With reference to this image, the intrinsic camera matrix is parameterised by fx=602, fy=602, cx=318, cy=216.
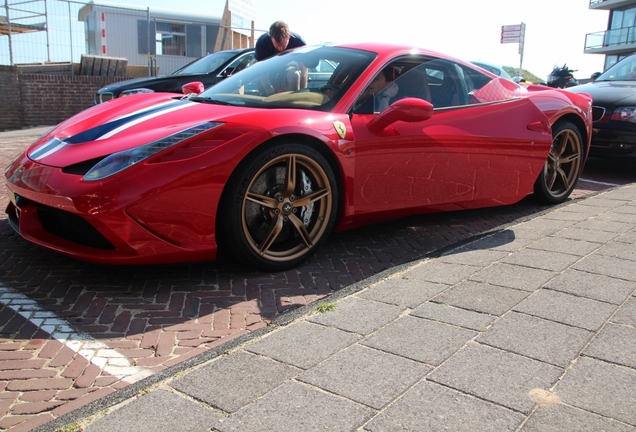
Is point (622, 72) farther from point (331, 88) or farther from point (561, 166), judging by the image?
point (331, 88)

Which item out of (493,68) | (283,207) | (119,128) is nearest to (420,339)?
(283,207)

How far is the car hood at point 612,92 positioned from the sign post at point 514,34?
65.4ft

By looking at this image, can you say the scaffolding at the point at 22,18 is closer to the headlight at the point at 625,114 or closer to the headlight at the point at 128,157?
the headlight at the point at 128,157

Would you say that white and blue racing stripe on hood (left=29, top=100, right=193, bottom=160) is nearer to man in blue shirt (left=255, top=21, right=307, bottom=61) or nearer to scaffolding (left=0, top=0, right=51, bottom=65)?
man in blue shirt (left=255, top=21, right=307, bottom=61)

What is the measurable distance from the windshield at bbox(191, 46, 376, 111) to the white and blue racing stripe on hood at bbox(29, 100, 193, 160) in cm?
47

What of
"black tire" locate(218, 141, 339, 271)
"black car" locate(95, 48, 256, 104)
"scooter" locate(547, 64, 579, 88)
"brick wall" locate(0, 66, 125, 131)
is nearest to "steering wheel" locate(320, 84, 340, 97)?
Result: "black tire" locate(218, 141, 339, 271)

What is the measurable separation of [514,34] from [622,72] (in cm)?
2126

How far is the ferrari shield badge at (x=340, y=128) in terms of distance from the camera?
357 cm

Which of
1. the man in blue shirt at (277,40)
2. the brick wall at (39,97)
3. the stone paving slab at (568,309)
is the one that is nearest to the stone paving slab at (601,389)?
Answer: the stone paving slab at (568,309)

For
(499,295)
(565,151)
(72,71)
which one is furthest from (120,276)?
(72,71)

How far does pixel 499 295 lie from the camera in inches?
117

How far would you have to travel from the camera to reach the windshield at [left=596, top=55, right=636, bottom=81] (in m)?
8.10

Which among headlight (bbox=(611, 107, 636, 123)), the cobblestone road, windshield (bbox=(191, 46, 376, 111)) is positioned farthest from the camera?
headlight (bbox=(611, 107, 636, 123))

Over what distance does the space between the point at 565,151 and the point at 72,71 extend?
11.9 meters
